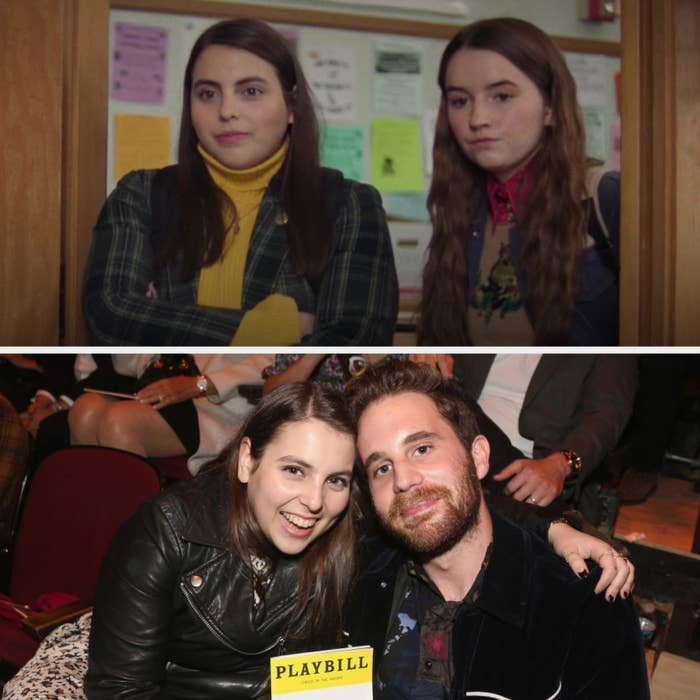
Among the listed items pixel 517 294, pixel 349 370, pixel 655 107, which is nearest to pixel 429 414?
pixel 349 370

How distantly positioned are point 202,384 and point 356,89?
919mm

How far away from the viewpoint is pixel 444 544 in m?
2.27

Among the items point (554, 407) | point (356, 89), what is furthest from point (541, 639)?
point (356, 89)

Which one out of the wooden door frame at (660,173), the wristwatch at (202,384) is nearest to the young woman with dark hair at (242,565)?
the wristwatch at (202,384)

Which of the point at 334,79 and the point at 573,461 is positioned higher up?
the point at 334,79

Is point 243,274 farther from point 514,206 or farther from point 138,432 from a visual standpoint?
point 514,206

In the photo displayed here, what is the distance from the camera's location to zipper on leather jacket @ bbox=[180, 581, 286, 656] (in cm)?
227

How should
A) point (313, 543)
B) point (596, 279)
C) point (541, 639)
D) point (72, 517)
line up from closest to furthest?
point (541, 639), point (313, 543), point (72, 517), point (596, 279)

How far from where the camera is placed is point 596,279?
2.73 m

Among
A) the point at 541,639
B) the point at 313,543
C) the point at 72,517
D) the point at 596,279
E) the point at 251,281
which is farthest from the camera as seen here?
the point at 596,279

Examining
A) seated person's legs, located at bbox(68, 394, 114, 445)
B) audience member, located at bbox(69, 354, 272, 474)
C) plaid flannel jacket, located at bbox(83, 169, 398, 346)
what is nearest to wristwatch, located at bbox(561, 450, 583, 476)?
plaid flannel jacket, located at bbox(83, 169, 398, 346)

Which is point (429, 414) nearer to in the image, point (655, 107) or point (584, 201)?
point (584, 201)

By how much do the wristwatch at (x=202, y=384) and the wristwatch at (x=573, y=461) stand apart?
0.99 m

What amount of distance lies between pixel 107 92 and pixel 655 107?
1538 millimetres
